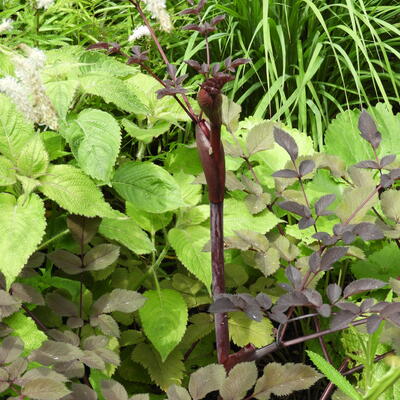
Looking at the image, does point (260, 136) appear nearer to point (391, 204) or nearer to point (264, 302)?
point (391, 204)

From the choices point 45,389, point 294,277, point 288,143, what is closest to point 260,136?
point 288,143

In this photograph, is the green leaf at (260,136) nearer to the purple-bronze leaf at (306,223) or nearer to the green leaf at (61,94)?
the purple-bronze leaf at (306,223)

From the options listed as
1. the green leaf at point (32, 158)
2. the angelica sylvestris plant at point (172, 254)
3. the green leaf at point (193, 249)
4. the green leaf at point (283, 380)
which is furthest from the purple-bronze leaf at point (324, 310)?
the green leaf at point (32, 158)

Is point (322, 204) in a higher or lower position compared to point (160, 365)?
higher

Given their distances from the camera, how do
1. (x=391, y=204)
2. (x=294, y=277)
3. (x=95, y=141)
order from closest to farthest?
1. (x=294, y=277)
2. (x=391, y=204)
3. (x=95, y=141)

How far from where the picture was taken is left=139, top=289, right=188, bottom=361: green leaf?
0.97m

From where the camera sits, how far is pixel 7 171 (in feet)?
3.35

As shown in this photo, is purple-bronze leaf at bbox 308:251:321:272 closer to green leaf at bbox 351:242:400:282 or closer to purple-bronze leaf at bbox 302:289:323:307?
purple-bronze leaf at bbox 302:289:323:307

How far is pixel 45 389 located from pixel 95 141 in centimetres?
49

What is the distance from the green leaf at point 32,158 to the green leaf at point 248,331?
455mm

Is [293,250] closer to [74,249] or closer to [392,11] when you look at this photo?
[74,249]

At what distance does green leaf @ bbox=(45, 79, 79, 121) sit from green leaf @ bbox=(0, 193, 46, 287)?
0.63 feet

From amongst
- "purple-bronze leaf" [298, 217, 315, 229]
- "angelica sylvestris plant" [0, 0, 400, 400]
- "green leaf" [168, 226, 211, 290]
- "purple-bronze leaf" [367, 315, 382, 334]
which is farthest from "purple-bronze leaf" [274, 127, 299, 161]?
"purple-bronze leaf" [367, 315, 382, 334]

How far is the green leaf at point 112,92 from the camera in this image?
115 centimetres
